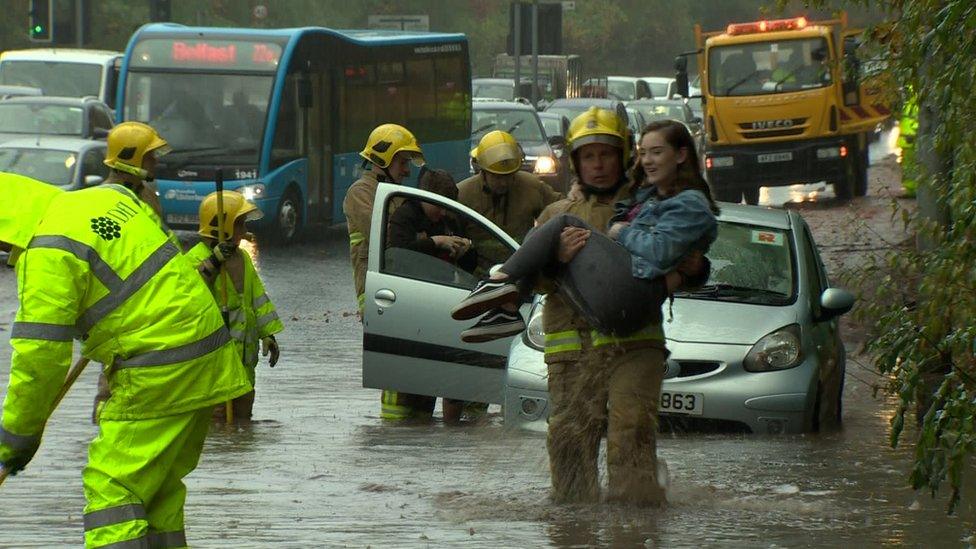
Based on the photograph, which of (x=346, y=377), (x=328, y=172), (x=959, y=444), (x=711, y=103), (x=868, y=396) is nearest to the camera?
(x=959, y=444)

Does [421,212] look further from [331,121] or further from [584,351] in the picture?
[331,121]

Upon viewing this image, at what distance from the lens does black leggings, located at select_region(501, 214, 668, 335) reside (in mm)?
6863

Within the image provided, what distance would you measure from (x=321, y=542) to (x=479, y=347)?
3973 millimetres

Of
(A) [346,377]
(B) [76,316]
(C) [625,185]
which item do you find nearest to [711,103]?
(A) [346,377]

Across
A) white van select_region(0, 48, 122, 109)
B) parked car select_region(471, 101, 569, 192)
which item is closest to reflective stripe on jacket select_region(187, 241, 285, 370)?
parked car select_region(471, 101, 569, 192)

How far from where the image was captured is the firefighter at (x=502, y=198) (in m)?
Result: 10.8

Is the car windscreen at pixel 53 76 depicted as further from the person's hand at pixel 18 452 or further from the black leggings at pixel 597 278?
the person's hand at pixel 18 452

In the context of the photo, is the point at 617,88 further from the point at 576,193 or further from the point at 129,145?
the point at 576,193

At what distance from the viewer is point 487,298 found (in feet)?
23.0

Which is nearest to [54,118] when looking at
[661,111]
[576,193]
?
[661,111]

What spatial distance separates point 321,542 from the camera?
693cm

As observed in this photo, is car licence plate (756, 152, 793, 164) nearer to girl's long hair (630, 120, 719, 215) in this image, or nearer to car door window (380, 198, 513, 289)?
car door window (380, 198, 513, 289)

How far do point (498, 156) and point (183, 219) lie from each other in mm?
13958

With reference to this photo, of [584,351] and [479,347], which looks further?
[479,347]
